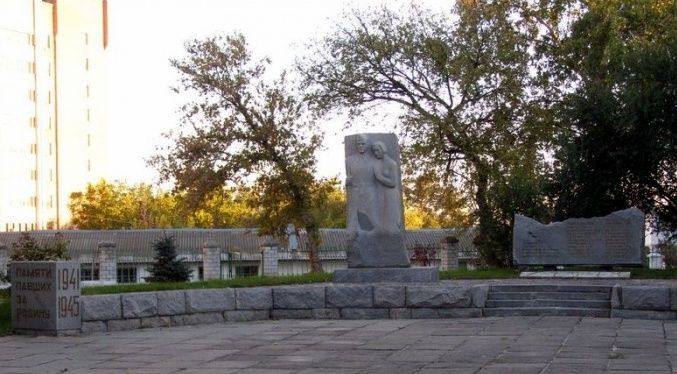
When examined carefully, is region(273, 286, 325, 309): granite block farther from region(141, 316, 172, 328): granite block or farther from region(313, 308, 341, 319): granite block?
region(141, 316, 172, 328): granite block

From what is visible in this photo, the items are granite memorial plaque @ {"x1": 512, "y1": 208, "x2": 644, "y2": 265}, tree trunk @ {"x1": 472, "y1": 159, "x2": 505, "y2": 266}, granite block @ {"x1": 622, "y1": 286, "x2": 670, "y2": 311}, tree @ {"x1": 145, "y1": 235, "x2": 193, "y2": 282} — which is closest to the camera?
granite block @ {"x1": 622, "y1": 286, "x2": 670, "y2": 311}

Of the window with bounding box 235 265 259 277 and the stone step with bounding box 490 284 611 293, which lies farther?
the window with bounding box 235 265 259 277

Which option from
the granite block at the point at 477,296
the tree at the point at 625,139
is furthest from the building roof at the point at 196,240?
the granite block at the point at 477,296

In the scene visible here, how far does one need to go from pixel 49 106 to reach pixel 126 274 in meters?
69.3

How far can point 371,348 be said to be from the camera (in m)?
11.7

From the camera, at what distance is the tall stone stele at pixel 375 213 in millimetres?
17656

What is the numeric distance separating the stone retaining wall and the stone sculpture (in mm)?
1492

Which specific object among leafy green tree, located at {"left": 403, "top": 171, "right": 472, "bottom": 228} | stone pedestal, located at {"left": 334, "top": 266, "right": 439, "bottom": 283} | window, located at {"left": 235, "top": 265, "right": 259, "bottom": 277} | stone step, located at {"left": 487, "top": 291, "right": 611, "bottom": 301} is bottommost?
window, located at {"left": 235, "top": 265, "right": 259, "bottom": 277}

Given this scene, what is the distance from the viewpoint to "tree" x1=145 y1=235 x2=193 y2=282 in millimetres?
24625

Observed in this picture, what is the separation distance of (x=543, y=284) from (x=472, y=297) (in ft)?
5.40

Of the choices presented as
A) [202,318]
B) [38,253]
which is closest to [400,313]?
[202,318]

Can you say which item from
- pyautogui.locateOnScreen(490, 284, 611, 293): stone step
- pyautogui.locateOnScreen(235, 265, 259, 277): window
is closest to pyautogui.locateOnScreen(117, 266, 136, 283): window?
pyautogui.locateOnScreen(235, 265, 259, 277): window

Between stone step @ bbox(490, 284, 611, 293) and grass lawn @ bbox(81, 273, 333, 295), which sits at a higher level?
grass lawn @ bbox(81, 273, 333, 295)

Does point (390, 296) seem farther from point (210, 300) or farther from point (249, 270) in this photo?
point (249, 270)
